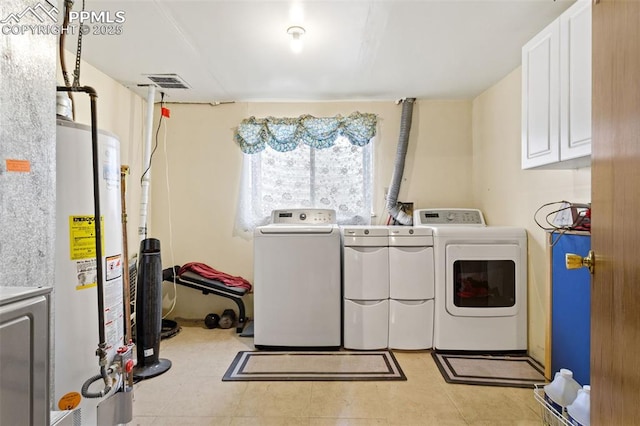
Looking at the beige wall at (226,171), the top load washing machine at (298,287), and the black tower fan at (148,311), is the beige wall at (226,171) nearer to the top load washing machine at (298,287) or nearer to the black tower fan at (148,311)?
the top load washing machine at (298,287)

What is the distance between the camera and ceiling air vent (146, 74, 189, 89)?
271cm

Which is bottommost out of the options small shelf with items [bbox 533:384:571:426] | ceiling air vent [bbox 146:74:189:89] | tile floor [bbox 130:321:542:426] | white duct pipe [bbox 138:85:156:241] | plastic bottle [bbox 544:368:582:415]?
tile floor [bbox 130:321:542:426]

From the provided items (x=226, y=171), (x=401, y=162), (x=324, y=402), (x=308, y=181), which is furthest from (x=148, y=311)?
(x=401, y=162)

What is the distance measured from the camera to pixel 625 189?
826 mm

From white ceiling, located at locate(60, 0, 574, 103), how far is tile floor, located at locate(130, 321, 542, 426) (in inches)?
88.3

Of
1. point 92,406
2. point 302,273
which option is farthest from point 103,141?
point 302,273

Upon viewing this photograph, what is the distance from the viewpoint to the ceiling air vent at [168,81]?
2.71 metres

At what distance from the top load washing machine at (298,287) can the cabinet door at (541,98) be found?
58.0 inches

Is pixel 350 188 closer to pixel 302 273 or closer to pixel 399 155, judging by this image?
pixel 399 155

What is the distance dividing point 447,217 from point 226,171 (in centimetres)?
226

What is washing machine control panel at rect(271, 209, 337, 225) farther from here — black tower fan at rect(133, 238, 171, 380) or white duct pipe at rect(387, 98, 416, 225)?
black tower fan at rect(133, 238, 171, 380)

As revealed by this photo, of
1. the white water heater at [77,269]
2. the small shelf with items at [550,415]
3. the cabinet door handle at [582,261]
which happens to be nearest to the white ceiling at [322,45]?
the white water heater at [77,269]

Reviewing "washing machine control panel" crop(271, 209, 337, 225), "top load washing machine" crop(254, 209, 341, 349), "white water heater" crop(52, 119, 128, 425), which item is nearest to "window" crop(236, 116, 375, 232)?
"washing machine control panel" crop(271, 209, 337, 225)

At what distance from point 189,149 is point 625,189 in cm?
338
